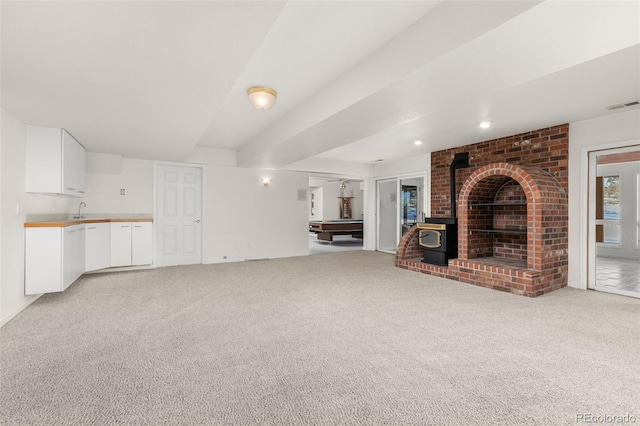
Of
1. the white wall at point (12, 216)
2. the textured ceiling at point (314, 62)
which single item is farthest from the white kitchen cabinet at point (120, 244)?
the textured ceiling at point (314, 62)

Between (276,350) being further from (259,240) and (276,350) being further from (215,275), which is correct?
(259,240)

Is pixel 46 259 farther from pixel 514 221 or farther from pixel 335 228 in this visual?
pixel 335 228

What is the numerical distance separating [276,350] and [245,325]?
0.62 metres

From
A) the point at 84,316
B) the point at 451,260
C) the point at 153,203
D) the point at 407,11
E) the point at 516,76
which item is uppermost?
the point at 407,11

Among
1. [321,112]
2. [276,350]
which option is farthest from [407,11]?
[276,350]

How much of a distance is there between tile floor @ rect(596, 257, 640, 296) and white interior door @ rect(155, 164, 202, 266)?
261 inches

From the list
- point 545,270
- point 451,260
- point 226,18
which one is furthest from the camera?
point 451,260

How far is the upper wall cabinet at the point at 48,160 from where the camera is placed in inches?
135

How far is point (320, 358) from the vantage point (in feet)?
6.97

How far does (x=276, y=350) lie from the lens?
2246 millimetres

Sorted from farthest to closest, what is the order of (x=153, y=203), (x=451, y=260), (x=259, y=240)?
1. (x=259, y=240)
2. (x=153, y=203)
3. (x=451, y=260)

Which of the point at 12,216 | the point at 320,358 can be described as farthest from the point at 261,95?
the point at 12,216

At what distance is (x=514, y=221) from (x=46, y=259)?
647cm

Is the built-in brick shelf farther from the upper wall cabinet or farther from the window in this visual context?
the upper wall cabinet
